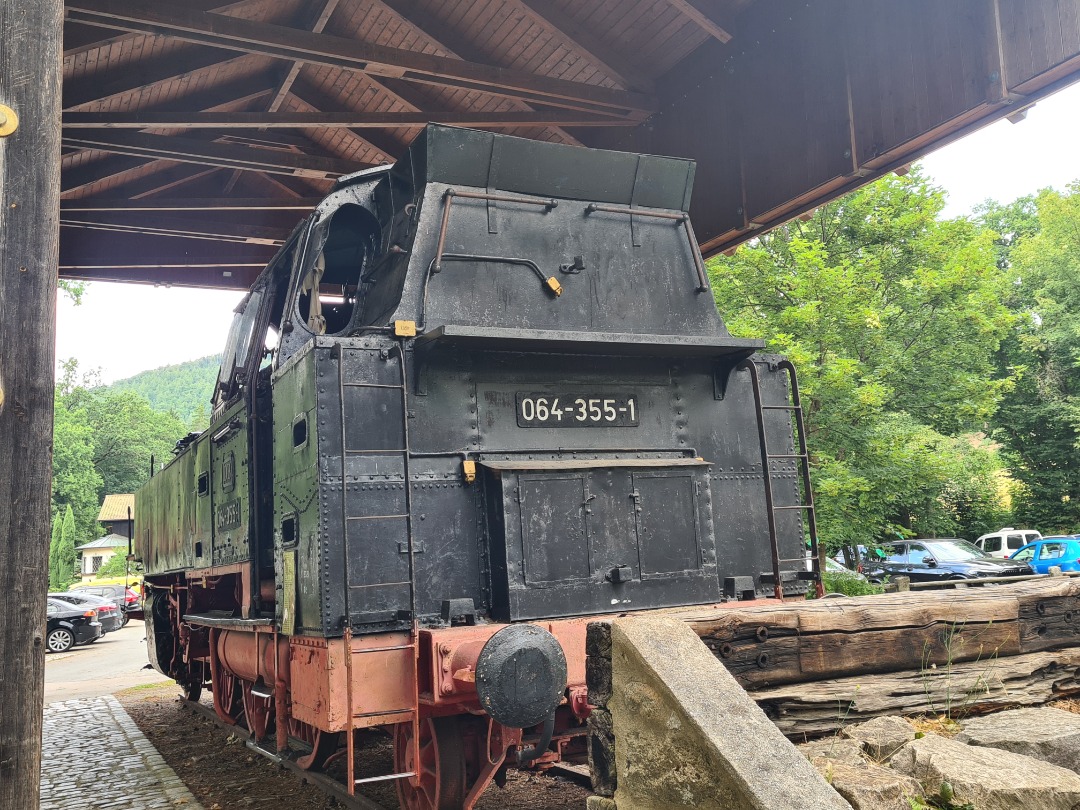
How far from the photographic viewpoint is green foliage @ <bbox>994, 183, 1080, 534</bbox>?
3067cm

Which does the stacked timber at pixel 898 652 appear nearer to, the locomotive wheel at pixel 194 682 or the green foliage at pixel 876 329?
the locomotive wheel at pixel 194 682

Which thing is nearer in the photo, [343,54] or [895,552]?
[343,54]

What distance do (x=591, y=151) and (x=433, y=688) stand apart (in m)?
3.55

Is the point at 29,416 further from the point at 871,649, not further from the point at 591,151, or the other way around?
the point at 591,151

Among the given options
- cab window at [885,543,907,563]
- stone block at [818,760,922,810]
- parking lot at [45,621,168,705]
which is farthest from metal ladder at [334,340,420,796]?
cab window at [885,543,907,563]

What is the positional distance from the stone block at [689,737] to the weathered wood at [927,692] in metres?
0.76

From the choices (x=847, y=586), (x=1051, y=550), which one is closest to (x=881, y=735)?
(x=847, y=586)

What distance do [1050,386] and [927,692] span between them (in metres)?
31.7

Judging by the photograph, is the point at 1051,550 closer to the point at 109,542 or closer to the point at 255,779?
the point at 255,779

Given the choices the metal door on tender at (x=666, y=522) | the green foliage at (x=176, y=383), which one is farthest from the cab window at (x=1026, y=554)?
the green foliage at (x=176, y=383)

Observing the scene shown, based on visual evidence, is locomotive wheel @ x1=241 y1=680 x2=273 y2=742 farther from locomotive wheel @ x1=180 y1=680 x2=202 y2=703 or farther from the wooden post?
the wooden post

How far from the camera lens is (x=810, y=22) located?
25.6 feet

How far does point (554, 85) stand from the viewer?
350 inches

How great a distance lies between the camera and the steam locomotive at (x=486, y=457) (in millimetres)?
4914
